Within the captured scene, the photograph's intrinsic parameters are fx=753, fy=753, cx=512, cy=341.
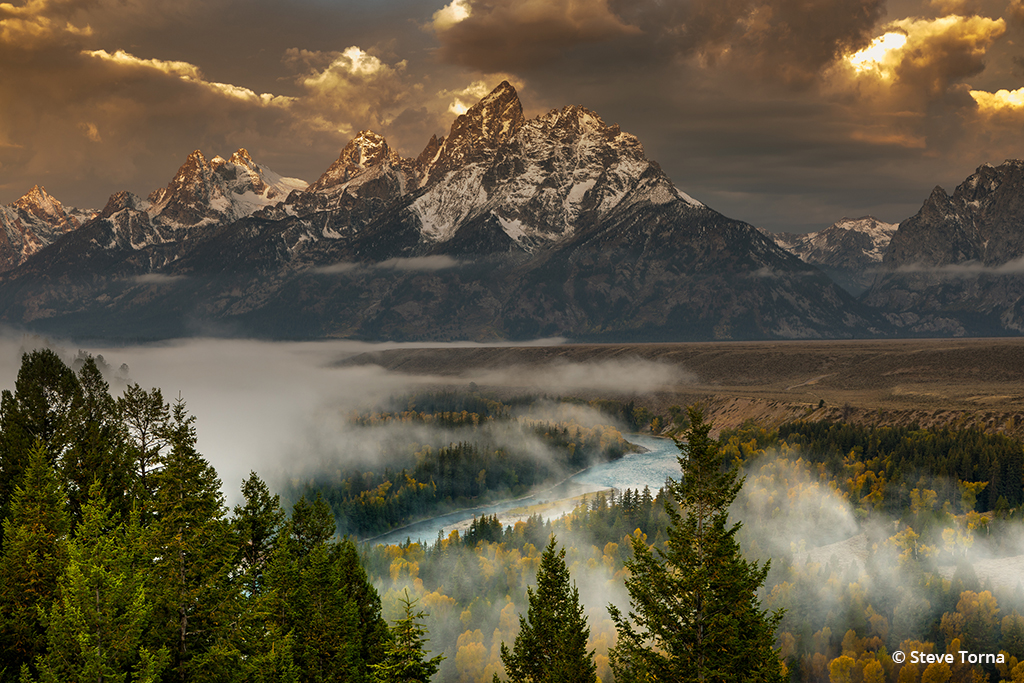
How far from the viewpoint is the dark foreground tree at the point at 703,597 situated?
35906 millimetres

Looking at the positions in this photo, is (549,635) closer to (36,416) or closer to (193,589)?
(193,589)

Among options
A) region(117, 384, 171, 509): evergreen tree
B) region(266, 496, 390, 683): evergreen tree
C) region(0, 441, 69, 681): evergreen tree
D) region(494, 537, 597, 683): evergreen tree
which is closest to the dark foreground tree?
region(494, 537, 597, 683): evergreen tree

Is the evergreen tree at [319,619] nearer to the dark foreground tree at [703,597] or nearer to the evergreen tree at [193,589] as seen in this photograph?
the evergreen tree at [193,589]

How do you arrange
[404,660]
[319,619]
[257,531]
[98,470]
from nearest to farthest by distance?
[404,660] → [319,619] → [257,531] → [98,470]

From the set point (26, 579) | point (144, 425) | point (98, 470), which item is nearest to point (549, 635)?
point (26, 579)

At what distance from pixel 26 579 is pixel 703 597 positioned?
37416mm

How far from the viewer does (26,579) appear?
140ft

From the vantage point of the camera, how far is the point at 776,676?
1426 inches

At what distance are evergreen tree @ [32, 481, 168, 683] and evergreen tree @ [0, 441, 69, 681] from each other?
152 inches

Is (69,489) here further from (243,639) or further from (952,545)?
(952,545)

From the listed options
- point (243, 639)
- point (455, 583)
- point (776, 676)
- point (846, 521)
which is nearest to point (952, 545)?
point (846, 521)

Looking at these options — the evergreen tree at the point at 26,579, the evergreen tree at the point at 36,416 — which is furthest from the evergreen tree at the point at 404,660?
the evergreen tree at the point at 36,416

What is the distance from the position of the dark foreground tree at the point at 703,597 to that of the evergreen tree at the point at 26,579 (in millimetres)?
32747

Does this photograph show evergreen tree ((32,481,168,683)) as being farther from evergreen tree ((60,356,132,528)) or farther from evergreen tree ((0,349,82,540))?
evergreen tree ((0,349,82,540))
